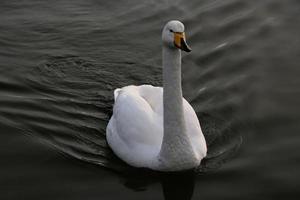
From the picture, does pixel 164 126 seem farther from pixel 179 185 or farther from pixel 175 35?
pixel 175 35

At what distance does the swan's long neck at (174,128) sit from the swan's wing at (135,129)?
0.86 feet

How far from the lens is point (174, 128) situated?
8.70m

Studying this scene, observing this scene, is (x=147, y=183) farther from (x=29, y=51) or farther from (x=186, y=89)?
(x=29, y=51)

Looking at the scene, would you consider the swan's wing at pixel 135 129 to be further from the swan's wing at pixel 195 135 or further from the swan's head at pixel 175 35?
the swan's head at pixel 175 35

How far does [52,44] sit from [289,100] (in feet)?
15.4

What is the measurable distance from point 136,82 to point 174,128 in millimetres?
3011

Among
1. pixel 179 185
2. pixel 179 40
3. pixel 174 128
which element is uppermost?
pixel 179 40

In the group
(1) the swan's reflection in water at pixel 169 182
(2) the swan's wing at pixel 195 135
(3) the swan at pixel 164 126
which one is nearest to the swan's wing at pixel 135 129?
(3) the swan at pixel 164 126

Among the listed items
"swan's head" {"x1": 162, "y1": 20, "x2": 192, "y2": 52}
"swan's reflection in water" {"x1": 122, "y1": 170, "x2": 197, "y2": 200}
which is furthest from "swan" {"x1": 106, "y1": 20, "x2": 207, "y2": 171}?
"swan's reflection in water" {"x1": 122, "y1": 170, "x2": 197, "y2": 200}

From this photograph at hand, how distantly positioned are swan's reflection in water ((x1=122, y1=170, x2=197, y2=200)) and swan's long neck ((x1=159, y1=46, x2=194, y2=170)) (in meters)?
0.15

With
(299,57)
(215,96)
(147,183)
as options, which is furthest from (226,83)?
(147,183)

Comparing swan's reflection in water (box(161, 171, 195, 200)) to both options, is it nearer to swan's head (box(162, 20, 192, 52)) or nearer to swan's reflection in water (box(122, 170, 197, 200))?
swan's reflection in water (box(122, 170, 197, 200))

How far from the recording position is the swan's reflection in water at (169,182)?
876 centimetres

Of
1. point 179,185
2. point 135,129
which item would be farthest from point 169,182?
point 135,129
